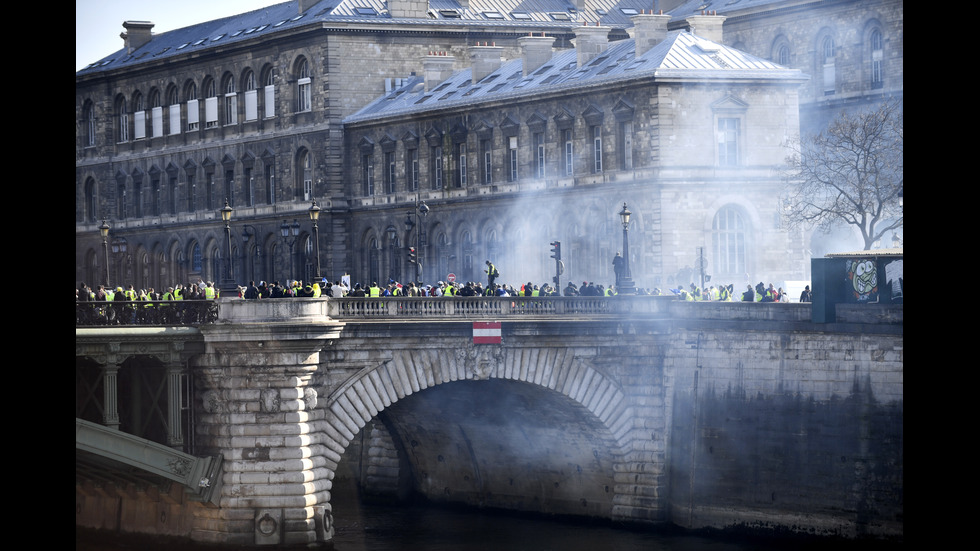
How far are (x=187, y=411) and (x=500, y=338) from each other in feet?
31.2

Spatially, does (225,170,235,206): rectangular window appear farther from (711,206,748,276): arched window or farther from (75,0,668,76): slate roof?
(711,206,748,276): arched window

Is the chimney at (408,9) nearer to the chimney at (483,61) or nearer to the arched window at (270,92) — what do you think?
the arched window at (270,92)

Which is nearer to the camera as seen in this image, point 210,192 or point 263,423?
point 263,423

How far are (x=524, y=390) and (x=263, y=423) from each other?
418 inches

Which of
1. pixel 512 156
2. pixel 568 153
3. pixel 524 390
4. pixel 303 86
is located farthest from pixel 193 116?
pixel 524 390

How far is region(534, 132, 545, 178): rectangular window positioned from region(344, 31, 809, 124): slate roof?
2.05m

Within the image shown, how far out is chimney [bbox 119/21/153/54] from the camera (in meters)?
117

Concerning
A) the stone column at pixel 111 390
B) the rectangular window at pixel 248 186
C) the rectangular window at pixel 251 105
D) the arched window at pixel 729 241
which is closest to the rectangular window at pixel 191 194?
the rectangular window at pixel 248 186

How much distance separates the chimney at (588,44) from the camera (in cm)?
8150

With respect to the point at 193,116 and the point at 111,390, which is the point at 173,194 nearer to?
the point at 193,116

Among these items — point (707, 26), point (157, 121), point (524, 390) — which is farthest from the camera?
point (157, 121)

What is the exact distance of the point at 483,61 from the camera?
3521 inches

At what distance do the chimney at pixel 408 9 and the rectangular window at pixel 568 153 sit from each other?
72.3 feet
